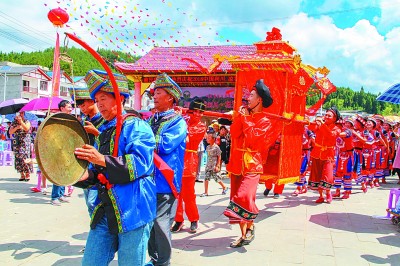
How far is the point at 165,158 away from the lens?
3375mm

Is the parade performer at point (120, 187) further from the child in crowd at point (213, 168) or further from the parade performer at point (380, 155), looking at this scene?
the parade performer at point (380, 155)

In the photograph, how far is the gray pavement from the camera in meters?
4.16

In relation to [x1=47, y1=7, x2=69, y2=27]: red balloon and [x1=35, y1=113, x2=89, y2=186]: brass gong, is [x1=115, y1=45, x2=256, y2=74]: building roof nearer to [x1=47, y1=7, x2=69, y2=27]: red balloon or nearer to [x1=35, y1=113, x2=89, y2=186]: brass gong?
[x1=47, y1=7, x2=69, y2=27]: red balloon

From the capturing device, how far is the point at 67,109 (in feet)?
19.5

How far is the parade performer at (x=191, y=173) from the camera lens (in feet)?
16.6

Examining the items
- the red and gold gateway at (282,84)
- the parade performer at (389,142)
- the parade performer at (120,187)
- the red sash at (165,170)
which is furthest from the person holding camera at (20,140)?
the parade performer at (389,142)

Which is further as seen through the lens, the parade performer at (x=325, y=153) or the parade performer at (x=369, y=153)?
the parade performer at (x=369, y=153)

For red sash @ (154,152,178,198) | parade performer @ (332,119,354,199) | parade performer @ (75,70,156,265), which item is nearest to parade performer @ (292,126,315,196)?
parade performer @ (332,119,354,199)

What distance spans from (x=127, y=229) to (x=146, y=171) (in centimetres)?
37

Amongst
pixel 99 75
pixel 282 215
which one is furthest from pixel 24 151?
pixel 99 75

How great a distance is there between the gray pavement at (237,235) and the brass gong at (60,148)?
213cm

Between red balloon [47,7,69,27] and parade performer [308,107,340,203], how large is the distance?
615 centimetres

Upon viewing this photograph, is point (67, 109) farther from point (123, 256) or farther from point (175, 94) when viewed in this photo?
point (123, 256)

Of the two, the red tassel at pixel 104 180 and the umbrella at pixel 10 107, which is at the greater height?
the umbrella at pixel 10 107
